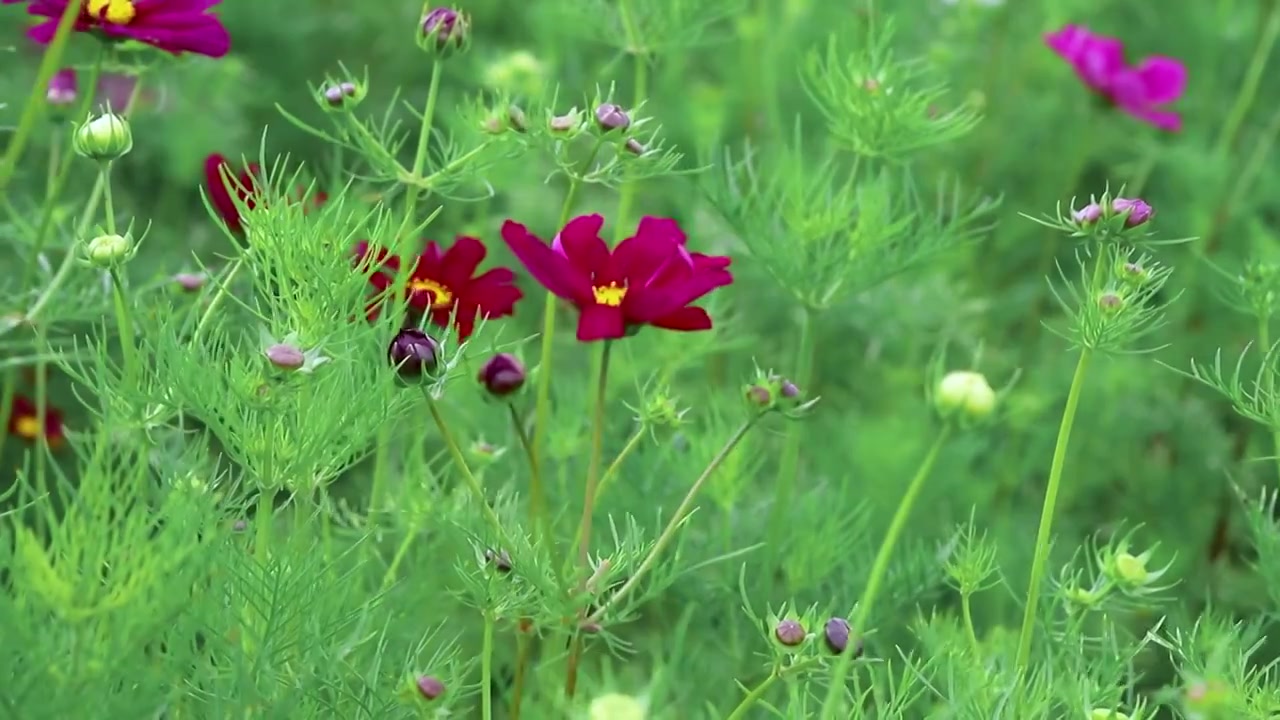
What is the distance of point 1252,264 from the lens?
873 millimetres

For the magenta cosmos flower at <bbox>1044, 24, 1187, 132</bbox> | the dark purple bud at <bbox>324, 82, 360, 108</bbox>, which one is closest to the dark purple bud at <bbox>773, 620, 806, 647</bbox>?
the dark purple bud at <bbox>324, 82, 360, 108</bbox>

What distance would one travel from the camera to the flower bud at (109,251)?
721mm

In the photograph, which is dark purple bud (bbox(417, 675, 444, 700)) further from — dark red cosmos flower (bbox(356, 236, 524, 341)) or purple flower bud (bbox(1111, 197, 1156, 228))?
purple flower bud (bbox(1111, 197, 1156, 228))

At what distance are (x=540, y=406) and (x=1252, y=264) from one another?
1.45 ft

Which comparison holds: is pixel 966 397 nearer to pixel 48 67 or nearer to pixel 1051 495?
pixel 1051 495

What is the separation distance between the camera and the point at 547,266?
2.31 ft

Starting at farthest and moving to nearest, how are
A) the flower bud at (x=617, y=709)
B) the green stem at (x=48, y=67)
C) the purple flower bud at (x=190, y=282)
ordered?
the purple flower bud at (x=190, y=282), the green stem at (x=48, y=67), the flower bud at (x=617, y=709)

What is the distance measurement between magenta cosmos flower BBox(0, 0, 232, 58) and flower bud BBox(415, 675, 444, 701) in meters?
0.39

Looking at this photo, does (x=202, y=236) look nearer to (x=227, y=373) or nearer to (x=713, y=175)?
(x=713, y=175)

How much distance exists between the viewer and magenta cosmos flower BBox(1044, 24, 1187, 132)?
1.50 m

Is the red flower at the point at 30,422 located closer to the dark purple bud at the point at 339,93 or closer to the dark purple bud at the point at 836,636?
the dark purple bud at the point at 339,93

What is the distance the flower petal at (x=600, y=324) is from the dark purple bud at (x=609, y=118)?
10 centimetres

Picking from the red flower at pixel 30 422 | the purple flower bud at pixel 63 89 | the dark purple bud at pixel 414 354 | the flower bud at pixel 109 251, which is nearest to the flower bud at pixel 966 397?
the dark purple bud at pixel 414 354

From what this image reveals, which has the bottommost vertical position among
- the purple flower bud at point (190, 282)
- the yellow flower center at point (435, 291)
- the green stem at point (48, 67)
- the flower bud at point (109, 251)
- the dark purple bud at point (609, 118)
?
the purple flower bud at point (190, 282)
